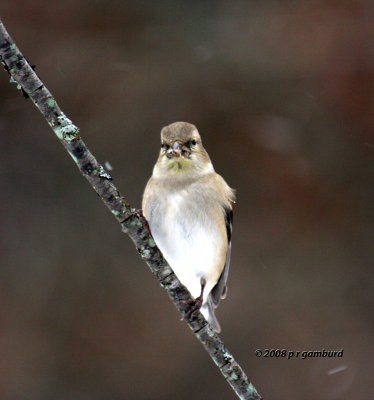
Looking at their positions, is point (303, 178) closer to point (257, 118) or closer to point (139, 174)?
point (257, 118)

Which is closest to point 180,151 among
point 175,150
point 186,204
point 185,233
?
point 175,150

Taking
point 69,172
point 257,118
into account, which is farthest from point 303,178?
point 69,172

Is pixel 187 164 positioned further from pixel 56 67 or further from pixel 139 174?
pixel 56 67

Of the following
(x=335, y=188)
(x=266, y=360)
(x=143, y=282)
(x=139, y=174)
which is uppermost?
(x=139, y=174)

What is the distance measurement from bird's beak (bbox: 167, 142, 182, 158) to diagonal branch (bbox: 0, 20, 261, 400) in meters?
0.90

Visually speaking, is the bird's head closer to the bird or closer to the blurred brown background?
the bird

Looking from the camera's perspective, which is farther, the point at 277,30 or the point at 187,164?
the point at 277,30

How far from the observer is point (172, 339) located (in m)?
5.44

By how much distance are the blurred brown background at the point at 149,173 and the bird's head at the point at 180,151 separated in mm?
2093

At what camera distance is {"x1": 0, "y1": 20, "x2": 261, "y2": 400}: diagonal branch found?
70.2 inches

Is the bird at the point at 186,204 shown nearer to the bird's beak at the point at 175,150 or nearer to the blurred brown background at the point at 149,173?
the bird's beak at the point at 175,150

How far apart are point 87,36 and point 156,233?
2862 mm

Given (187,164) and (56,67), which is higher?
(56,67)

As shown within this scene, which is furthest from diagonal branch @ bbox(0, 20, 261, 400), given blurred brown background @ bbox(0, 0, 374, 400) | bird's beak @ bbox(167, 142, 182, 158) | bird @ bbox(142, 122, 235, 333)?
blurred brown background @ bbox(0, 0, 374, 400)
